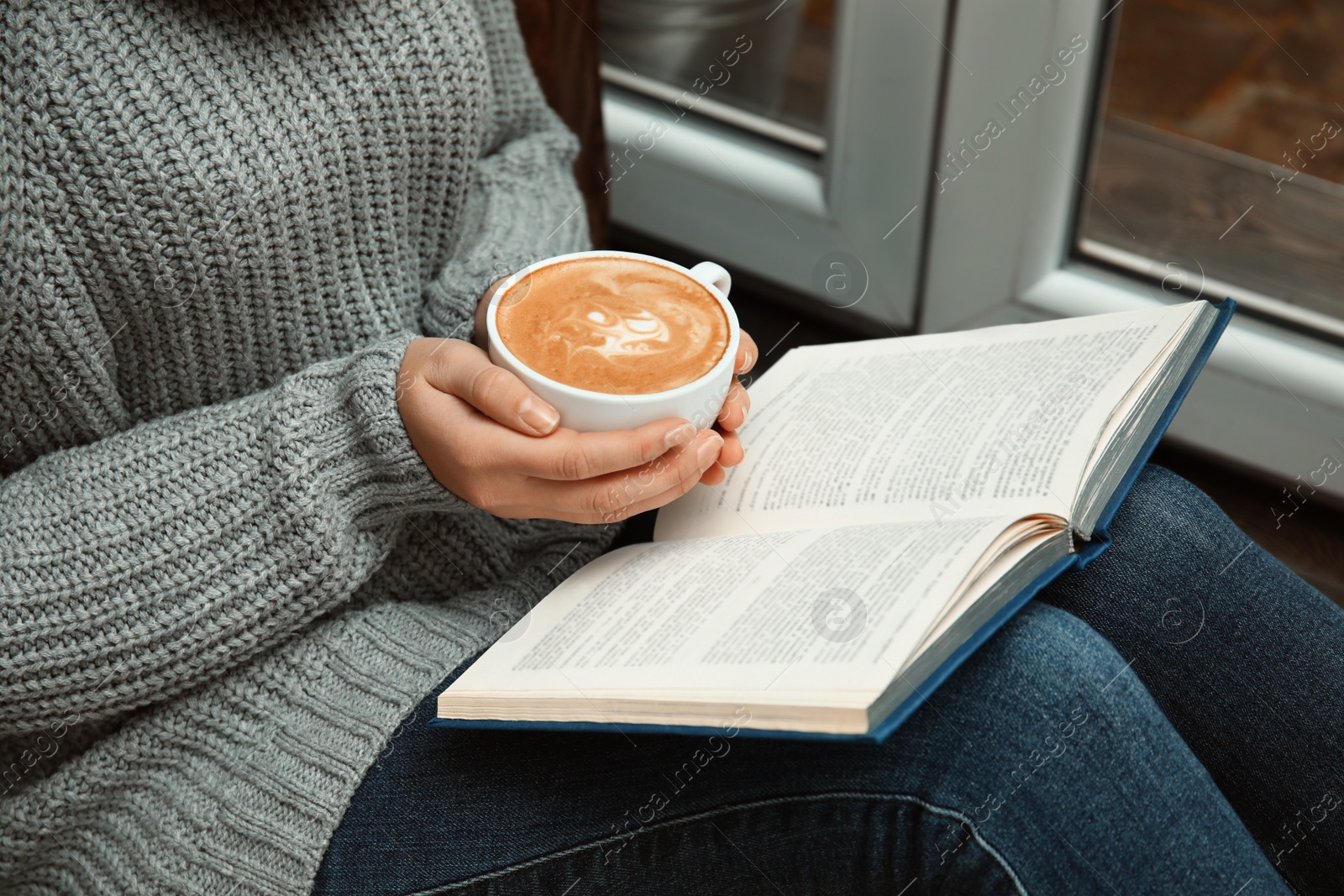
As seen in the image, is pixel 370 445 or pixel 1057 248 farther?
pixel 1057 248

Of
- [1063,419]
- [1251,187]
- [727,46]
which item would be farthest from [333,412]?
[1251,187]

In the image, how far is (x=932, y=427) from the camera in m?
0.65

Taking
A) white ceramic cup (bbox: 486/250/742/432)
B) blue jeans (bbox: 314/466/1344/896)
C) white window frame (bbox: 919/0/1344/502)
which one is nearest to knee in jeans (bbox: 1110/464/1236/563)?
blue jeans (bbox: 314/466/1344/896)

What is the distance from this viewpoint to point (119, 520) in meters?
0.59

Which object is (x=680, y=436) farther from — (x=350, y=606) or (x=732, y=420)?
(x=350, y=606)

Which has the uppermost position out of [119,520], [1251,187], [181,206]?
[181,206]

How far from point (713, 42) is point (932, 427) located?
1012mm

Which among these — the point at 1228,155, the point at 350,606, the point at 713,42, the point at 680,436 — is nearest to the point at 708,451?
the point at 680,436

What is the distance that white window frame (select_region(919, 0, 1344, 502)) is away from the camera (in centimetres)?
118

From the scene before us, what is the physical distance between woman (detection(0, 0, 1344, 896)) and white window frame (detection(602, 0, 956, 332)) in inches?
27.2

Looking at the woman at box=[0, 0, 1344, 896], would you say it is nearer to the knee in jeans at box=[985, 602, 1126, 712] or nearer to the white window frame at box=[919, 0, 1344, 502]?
the knee in jeans at box=[985, 602, 1126, 712]

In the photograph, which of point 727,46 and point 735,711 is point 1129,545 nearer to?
point 735,711

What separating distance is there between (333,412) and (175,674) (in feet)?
0.53

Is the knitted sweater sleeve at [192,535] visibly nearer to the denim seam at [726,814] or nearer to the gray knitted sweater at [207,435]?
the gray knitted sweater at [207,435]
